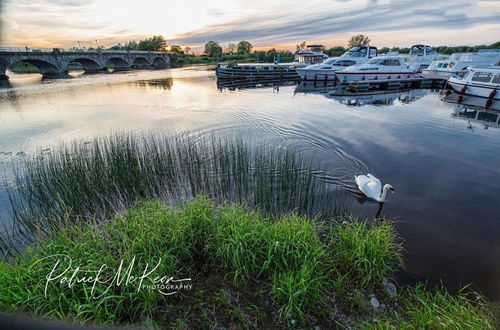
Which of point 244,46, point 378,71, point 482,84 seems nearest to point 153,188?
point 482,84

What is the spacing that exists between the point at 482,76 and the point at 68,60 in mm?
55449

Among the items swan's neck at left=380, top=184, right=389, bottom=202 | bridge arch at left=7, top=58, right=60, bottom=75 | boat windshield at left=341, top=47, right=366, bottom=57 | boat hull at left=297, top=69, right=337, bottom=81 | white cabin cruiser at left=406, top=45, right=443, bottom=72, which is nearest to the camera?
swan's neck at left=380, top=184, right=389, bottom=202

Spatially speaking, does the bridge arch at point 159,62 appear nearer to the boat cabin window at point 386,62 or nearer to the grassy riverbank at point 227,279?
the boat cabin window at point 386,62

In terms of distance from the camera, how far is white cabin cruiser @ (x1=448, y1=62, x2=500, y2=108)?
15102mm

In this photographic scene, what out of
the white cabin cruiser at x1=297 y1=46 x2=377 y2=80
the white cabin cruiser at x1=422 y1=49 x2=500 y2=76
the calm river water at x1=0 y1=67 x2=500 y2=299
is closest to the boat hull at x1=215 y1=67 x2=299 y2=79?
the white cabin cruiser at x1=297 y1=46 x2=377 y2=80

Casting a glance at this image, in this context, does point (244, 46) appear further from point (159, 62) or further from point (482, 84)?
point (482, 84)

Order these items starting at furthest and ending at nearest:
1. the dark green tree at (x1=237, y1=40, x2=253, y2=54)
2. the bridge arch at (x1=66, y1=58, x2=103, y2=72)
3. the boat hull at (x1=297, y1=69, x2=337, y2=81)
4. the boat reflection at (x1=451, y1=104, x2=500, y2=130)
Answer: the dark green tree at (x1=237, y1=40, x2=253, y2=54)
the bridge arch at (x1=66, y1=58, x2=103, y2=72)
the boat hull at (x1=297, y1=69, x2=337, y2=81)
the boat reflection at (x1=451, y1=104, x2=500, y2=130)

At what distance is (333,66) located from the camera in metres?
26.6

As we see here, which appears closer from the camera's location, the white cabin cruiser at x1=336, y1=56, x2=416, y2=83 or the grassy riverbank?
the grassy riverbank

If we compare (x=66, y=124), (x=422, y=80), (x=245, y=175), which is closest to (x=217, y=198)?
(x=245, y=175)

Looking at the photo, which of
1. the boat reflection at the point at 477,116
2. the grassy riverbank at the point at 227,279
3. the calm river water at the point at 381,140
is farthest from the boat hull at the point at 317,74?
the grassy riverbank at the point at 227,279
